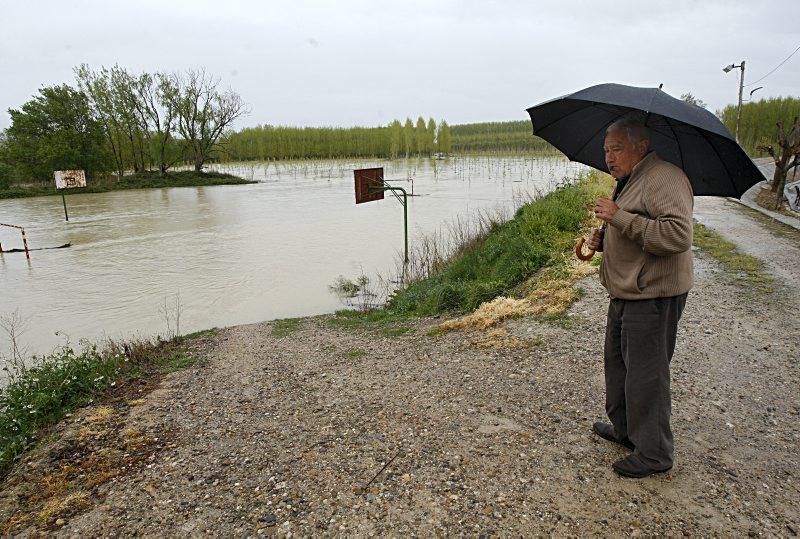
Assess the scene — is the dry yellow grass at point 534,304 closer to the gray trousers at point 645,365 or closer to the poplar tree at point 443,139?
the gray trousers at point 645,365

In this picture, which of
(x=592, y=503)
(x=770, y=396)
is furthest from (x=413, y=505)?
(x=770, y=396)

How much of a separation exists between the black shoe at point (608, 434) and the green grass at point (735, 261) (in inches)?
175

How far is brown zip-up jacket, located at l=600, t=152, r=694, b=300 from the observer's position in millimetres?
2238

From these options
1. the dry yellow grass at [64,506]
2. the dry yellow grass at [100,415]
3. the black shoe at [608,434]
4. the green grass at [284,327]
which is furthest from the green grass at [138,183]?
the black shoe at [608,434]

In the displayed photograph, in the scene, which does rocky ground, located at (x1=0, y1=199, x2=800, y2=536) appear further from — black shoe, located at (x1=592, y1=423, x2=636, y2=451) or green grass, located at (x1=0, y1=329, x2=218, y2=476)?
green grass, located at (x1=0, y1=329, x2=218, y2=476)

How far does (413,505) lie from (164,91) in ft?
143

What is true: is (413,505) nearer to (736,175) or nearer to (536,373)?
(536,373)

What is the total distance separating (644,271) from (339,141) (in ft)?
196

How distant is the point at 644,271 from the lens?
2406 mm

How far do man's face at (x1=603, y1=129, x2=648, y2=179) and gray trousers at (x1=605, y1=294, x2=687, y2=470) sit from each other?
2.23ft

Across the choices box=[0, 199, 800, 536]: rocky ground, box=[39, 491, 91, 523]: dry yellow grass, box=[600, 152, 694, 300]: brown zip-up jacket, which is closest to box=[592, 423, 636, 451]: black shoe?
box=[0, 199, 800, 536]: rocky ground

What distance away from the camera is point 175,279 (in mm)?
11516

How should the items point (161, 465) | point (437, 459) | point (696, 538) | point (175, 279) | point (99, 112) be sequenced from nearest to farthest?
point (696, 538) < point (437, 459) < point (161, 465) < point (175, 279) < point (99, 112)

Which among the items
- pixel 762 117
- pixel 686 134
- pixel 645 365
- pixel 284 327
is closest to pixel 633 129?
pixel 686 134
